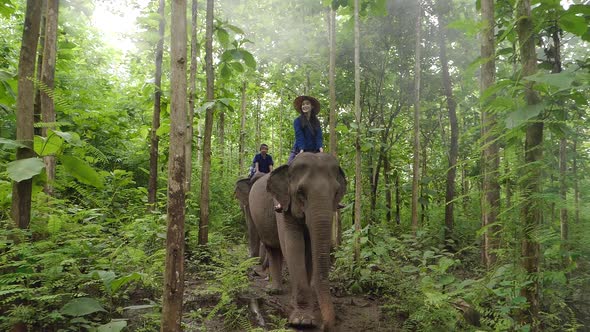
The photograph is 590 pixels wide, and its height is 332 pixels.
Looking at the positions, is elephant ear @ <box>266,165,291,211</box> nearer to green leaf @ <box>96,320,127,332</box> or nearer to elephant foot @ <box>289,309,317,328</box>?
elephant foot @ <box>289,309,317,328</box>

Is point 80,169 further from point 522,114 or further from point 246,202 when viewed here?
point 246,202

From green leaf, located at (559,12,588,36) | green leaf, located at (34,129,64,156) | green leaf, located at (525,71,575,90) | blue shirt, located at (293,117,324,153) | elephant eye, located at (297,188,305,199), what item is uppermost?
green leaf, located at (559,12,588,36)

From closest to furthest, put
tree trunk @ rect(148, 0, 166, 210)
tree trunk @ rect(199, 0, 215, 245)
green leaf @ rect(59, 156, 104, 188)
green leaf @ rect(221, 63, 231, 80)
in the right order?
green leaf @ rect(59, 156, 104, 188), green leaf @ rect(221, 63, 231, 80), tree trunk @ rect(199, 0, 215, 245), tree trunk @ rect(148, 0, 166, 210)

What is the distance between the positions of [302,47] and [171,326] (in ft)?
37.1

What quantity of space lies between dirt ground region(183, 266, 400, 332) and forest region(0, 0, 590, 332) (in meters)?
0.04

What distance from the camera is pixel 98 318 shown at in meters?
4.22

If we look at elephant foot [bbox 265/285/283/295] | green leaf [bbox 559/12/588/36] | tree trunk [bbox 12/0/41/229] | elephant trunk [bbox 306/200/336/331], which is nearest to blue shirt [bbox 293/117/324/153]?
elephant trunk [bbox 306/200/336/331]

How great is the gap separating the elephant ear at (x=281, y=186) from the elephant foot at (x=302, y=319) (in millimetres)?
1590

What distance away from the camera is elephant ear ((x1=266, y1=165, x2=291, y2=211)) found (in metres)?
6.05

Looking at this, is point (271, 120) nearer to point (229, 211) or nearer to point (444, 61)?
point (229, 211)

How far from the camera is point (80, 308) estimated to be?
3.69m

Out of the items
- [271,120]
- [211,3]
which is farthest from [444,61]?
[271,120]

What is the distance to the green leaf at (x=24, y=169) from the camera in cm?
270

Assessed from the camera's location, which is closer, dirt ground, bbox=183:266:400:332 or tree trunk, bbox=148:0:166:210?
dirt ground, bbox=183:266:400:332
